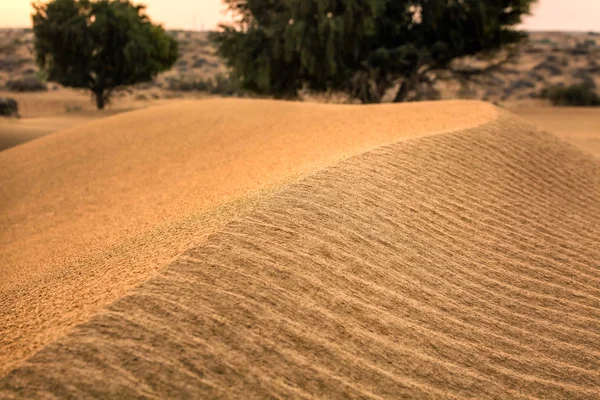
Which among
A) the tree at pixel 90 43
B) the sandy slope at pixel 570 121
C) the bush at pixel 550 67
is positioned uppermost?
the tree at pixel 90 43

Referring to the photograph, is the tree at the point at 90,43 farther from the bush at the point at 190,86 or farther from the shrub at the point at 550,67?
the shrub at the point at 550,67

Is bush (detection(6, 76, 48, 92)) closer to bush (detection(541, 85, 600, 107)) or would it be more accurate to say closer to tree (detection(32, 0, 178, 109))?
tree (detection(32, 0, 178, 109))

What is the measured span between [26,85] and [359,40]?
78.5ft

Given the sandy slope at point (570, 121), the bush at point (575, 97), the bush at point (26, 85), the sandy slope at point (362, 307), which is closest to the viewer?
the sandy slope at point (362, 307)

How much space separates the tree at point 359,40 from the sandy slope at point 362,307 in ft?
43.3

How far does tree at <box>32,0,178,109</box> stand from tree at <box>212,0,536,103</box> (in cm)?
650

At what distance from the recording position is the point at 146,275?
3.22 metres

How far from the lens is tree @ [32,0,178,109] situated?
80.0 feet

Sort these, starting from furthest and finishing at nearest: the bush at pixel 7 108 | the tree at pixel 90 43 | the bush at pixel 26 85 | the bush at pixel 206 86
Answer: the bush at pixel 26 85 < the bush at pixel 206 86 < the tree at pixel 90 43 < the bush at pixel 7 108

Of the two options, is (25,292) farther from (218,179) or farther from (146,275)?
(218,179)

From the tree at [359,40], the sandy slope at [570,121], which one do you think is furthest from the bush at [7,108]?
the sandy slope at [570,121]

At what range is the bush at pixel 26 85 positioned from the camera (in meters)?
34.7

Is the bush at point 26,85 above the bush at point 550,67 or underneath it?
underneath

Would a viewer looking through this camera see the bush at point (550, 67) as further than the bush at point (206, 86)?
Yes
